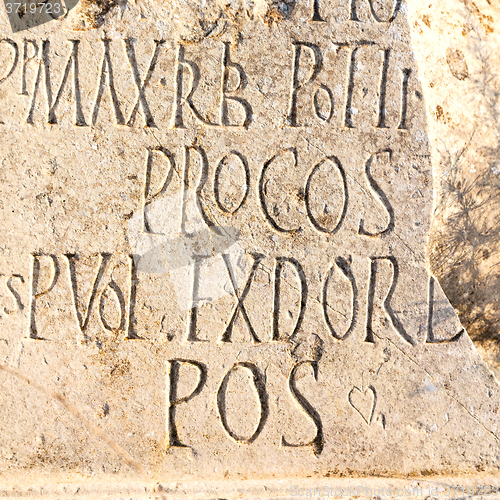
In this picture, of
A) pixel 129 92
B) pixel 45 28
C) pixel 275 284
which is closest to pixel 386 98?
pixel 275 284

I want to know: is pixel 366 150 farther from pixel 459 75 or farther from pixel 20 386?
pixel 20 386

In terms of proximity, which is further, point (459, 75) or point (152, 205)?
point (459, 75)

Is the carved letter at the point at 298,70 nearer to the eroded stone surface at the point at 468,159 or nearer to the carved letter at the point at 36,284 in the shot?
the eroded stone surface at the point at 468,159

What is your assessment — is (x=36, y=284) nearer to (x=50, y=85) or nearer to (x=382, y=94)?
(x=50, y=85)

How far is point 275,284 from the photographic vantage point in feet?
8.43

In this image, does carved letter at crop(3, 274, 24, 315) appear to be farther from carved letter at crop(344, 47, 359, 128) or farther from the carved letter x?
carved letter at crop(344, 47, 359, 128)

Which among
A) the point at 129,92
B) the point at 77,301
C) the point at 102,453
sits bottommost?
the point at 102,453

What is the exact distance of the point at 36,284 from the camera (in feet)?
8.38

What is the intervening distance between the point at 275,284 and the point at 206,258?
42cm

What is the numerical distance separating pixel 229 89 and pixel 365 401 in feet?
6.34

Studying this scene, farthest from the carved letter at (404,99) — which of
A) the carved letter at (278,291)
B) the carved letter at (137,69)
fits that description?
the carved letter at (137,69)

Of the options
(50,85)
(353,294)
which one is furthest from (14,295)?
(353,294)

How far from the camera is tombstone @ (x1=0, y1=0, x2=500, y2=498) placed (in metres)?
2.53

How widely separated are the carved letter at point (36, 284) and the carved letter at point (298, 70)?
156 centimetres
